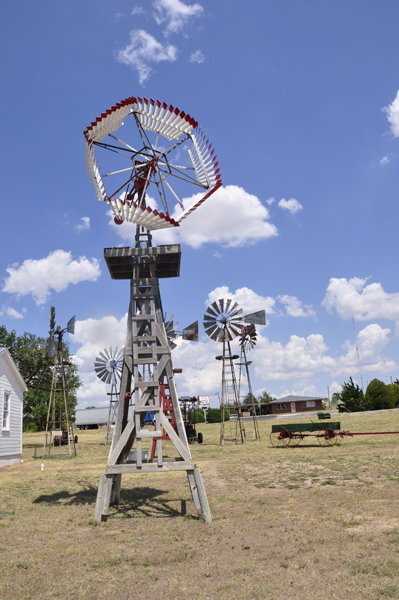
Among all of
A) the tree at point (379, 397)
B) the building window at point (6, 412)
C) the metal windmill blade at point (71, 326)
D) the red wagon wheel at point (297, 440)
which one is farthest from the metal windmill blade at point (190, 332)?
the tree at point (379, 397)

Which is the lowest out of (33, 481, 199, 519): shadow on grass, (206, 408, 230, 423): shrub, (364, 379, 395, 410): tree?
(206, 408, 230, 423): shrub

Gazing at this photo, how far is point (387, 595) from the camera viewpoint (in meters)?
4.72

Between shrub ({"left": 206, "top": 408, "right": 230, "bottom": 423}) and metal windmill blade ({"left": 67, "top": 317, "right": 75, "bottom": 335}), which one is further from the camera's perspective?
shrub ({"left": 206, "top": 408, "right": 230, "bottom": 423})

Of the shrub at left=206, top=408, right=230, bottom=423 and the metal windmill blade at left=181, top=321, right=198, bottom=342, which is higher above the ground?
the metal windmill blade at left=181, top=321, right=198, bottom=342

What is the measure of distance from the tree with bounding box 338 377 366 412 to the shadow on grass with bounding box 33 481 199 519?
3893 centimetres

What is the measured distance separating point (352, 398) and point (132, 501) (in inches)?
1622

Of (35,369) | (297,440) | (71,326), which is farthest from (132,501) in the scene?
(35,369)

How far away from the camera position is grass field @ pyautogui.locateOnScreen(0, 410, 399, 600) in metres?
5.27

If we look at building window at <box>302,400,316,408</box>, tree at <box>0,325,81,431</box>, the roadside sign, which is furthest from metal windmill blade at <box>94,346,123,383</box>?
building window at <box>302,400,316,408</box>

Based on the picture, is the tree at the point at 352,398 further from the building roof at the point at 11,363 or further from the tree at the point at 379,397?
the building roof at the point at 11,363

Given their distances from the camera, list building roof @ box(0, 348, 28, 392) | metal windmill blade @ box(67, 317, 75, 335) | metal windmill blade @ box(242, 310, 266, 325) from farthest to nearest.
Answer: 1. metal windmill blade @ box(242, 310, 266, 325)
2. metal windmill blade @ box(67, 317, 75, 335)
3. building roof @ box(0, 348, 28, 392)

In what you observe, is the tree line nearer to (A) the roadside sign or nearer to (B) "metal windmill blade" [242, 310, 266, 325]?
(A) the roadside sign

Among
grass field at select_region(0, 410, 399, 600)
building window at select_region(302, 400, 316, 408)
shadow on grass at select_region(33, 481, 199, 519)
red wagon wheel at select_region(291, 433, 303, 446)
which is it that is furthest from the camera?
building window at select_region(302, 400, 316, 408)

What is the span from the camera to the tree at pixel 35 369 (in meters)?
37.8
